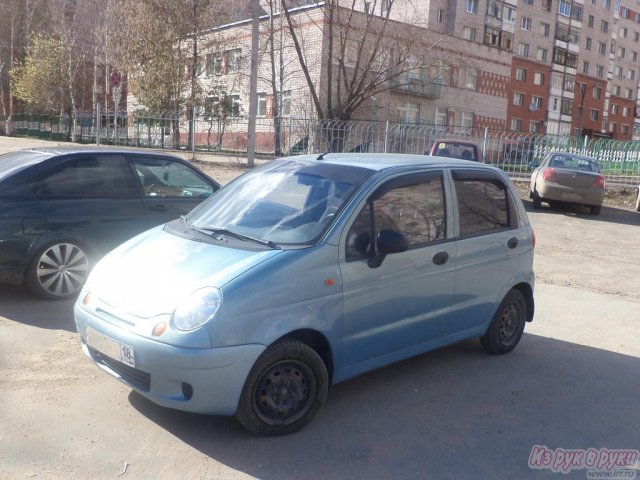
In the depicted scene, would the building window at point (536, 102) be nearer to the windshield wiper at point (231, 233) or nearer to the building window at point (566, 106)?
the building window at point (566, 106)

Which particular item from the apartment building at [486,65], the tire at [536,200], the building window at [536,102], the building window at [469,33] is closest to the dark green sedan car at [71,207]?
the tire at [536,200]

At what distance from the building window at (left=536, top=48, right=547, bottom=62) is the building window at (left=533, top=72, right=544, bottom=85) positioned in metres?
1.37

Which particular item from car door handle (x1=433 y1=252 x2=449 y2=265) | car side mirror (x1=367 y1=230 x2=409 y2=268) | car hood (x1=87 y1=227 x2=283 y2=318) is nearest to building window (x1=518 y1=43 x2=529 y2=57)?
car door handle (x1=433 y1=252 x2=449 y2=265)

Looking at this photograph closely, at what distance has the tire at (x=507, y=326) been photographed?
562 centimetres

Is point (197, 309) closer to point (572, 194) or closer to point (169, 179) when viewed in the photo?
point (169, 179)

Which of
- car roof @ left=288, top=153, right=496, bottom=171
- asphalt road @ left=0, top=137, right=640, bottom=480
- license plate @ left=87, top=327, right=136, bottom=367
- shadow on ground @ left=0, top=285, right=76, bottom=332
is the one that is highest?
car roof @ left=288, top=153, right=496, bottom=171

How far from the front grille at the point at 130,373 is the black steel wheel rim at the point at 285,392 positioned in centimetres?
65

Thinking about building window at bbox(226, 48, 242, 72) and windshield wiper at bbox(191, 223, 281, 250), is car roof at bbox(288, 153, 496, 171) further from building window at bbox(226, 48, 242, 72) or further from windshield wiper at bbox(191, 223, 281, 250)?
building window at bbox(226, 48, 242, 72)

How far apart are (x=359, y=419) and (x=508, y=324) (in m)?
2.13

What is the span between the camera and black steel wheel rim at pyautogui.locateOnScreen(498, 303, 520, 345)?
224 inches

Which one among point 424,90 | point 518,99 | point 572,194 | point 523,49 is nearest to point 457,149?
point 572,194

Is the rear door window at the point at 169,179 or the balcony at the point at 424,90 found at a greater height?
the balcony at the point at 424,90

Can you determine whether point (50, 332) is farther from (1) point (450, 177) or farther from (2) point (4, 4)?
(2) point (4, 4)

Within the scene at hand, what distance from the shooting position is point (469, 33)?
162ft
